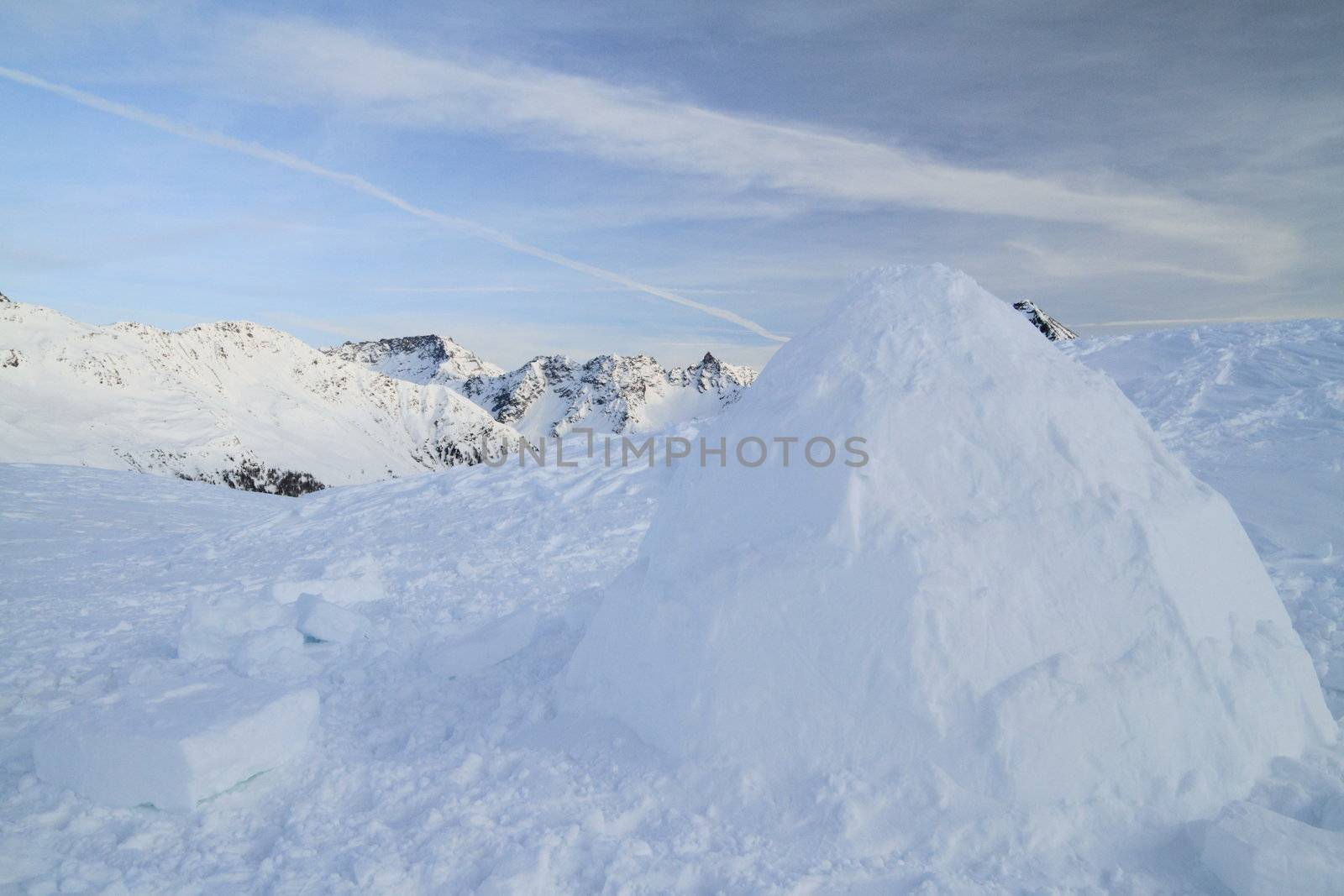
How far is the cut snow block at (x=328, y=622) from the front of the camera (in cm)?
640

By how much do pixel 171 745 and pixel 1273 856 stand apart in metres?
5.43

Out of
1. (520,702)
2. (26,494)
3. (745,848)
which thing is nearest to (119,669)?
(520,702)

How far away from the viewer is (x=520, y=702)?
4898 mm

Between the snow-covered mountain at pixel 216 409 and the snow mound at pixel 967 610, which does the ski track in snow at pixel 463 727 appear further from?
the snow-covered mountain at pixel 216 409

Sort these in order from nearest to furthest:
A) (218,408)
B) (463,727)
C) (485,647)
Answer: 1. (463,727)
2. (485,647)
3. (218,408)

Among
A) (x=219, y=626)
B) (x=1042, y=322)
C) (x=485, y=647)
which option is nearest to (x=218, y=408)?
(x=1042, y=322)

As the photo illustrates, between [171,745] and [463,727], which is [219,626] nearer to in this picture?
[171,745]

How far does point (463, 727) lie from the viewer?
4680mm

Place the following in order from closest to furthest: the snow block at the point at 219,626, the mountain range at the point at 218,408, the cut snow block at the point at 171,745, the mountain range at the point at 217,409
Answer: the cut snow block at the point at 171,745
the snow block at the point at 219,626
the mountain range at the point at 218,408
the mountain range at the point at 217,409

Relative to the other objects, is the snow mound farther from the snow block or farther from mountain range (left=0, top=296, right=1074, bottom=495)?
mountain range (left=0, top=296, right=1074, bottom=495)

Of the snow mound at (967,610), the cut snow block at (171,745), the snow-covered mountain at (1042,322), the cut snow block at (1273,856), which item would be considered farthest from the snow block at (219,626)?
the snow-covered mountain at (1042,322)

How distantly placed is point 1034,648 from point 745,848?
183cm

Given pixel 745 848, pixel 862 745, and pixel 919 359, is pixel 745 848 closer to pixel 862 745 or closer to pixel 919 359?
pixel 862 745

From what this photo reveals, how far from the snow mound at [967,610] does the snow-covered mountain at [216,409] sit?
67.5 metres
